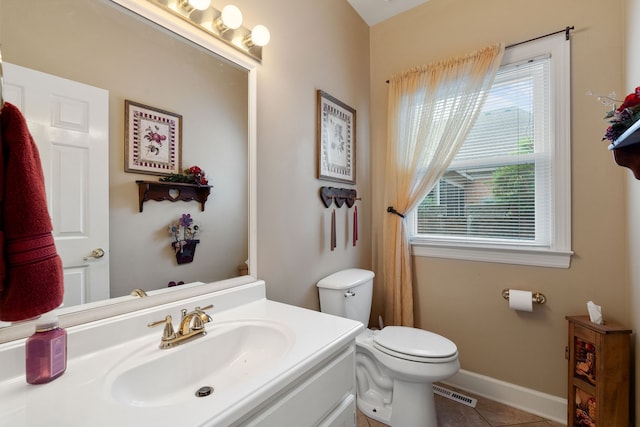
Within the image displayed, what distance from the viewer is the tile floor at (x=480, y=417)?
5.08 feet

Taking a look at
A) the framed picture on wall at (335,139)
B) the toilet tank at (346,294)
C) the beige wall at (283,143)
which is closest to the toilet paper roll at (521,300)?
the toilet tank at (346,294)

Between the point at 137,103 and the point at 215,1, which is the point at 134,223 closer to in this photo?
the point at 137,103

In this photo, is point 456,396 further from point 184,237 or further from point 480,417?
point 184,237

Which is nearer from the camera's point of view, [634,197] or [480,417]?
[634,197]

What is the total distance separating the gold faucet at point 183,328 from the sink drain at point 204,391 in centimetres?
15

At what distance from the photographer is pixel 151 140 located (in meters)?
0.95

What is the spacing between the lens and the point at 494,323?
5.78 ft

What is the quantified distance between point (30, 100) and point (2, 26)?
6.9 inches

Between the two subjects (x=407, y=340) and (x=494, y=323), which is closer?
(x=407, y=340)

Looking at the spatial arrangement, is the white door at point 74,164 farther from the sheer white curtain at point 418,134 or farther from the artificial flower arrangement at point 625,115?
the sheer white curtain at point 418,134

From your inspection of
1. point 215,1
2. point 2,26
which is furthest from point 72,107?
point 215,1

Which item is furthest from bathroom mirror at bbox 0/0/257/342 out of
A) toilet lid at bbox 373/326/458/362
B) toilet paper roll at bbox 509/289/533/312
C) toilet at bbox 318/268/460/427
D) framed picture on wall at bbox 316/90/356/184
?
toilet paper roll at bbox 509/289/533/312

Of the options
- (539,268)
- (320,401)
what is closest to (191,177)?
(320,401)

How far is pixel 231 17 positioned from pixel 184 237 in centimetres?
88
